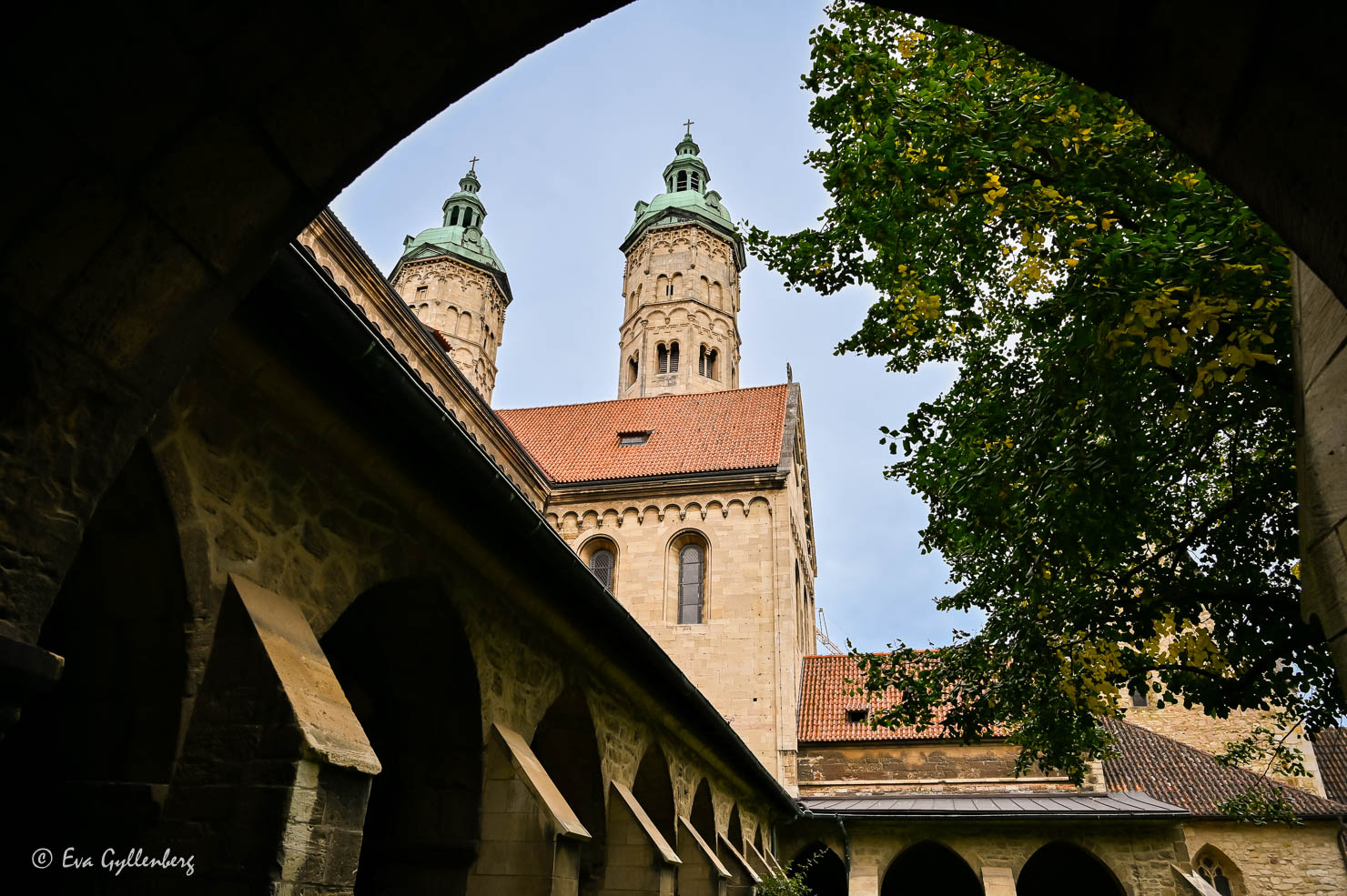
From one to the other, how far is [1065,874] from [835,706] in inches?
248

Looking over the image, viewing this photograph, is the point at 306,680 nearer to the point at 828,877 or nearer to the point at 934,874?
the point at 828,877

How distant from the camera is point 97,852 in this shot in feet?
11.9

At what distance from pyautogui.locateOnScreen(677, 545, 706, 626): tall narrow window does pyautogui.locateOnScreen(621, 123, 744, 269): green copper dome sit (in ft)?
62.0

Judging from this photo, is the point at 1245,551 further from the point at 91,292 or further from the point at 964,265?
the point at 91,292

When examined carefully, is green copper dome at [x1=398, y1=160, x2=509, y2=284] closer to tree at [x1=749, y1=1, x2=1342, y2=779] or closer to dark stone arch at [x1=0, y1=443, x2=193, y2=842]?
tree at [x1=749, y1=1, x2=1342, y2=779]

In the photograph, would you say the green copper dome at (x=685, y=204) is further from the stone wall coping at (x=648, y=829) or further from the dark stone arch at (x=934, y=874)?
the stone wall coping at (x=648, y=829)

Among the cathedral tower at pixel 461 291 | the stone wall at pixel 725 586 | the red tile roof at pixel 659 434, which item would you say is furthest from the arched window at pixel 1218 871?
the cathedral tower at pixel 461 291

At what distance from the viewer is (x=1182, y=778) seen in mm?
23406

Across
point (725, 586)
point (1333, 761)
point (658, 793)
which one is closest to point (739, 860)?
point (658, 793)

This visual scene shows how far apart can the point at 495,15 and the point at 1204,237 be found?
17.1ft

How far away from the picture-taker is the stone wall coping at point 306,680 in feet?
12.2

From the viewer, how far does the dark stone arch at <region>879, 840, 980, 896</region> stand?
71.6 ft

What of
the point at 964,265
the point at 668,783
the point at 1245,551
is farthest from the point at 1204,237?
the point at 668,783

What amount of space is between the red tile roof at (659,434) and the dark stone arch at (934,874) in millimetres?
10005
